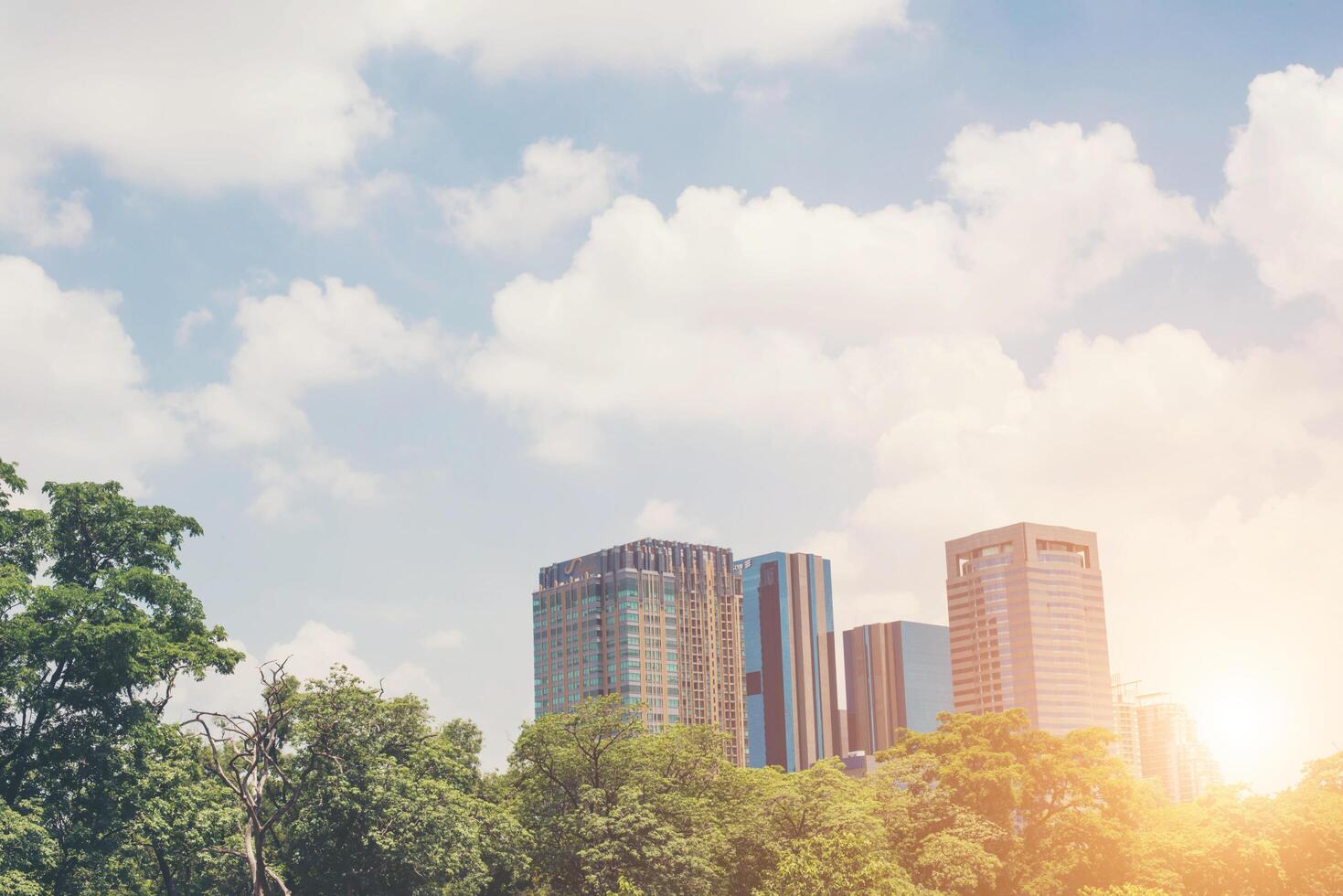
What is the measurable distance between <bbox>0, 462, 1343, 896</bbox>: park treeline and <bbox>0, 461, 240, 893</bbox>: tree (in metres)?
0.09

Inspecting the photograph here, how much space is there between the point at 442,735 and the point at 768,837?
16.1 meters

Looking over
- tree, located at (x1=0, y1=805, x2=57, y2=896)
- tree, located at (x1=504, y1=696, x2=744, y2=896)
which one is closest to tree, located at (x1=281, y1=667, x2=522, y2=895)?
tree, located at (x1=504, y1=696, x2=744, y2=896)

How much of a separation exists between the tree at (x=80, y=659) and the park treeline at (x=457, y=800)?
85 millimetres

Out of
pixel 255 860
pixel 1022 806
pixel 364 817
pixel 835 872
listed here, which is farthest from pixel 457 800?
pixel 1022 806

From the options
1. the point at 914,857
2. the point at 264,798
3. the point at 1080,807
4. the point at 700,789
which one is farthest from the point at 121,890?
the point at 1080,807

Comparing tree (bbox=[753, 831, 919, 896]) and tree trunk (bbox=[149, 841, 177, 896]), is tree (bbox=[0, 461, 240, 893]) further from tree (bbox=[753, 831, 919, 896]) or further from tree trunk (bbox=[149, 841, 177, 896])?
tree (bbox=[753, 831, 919, 896])

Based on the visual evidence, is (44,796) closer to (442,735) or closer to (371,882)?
(371,882)

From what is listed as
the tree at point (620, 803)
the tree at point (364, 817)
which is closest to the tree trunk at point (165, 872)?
the tree at point (364, 817)

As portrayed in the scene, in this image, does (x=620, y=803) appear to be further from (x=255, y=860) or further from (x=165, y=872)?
(x=165, y=872)

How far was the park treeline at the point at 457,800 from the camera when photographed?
46.5 meters

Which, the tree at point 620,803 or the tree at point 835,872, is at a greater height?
the tree at point 620,803

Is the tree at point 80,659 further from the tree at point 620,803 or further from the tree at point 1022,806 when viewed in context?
the tree at point 1022,806

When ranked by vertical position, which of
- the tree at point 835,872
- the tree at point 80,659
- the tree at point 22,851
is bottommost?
the tree at point 835,872

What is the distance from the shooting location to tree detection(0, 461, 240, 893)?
149ft
